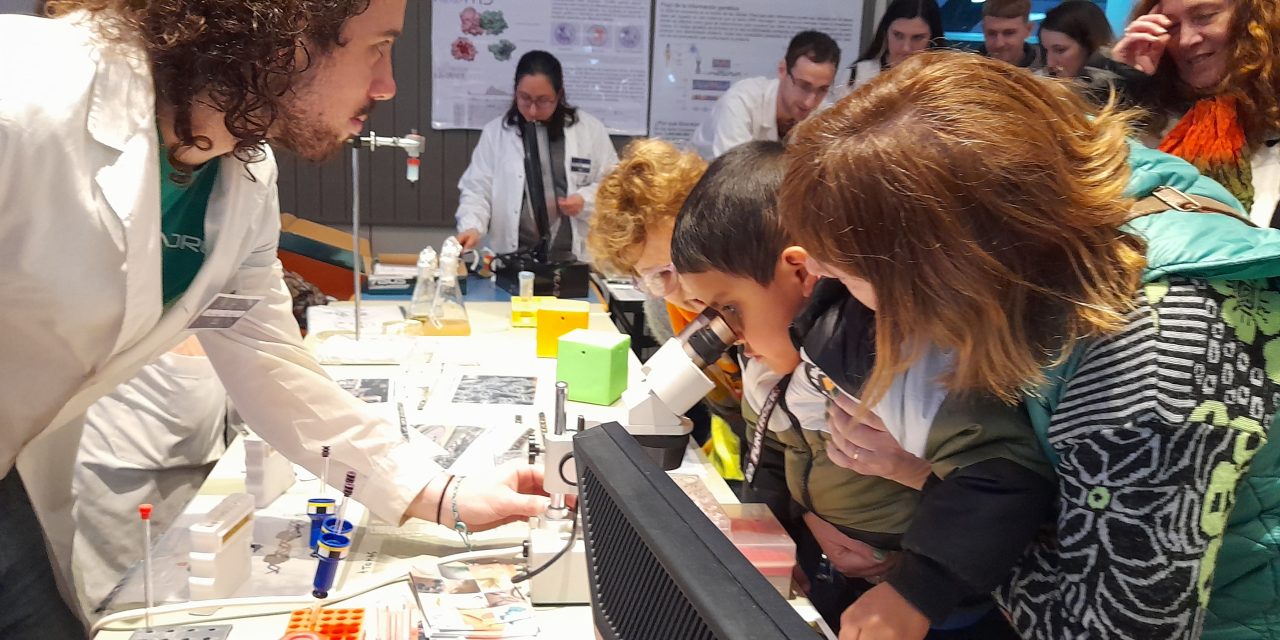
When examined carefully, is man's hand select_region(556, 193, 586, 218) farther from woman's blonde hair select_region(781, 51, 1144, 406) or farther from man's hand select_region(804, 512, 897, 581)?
woman's blonde hair select_region(781, 51, 1144, 406)

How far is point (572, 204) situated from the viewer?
14.2ft

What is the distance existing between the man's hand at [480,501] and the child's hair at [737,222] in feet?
1.53

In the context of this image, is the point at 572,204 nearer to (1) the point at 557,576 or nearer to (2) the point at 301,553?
(2) the point at 301,553

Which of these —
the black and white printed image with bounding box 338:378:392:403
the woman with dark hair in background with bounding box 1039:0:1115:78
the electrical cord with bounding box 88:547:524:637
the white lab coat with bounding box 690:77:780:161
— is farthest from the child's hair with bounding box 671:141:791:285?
the white lab coat with bounding box 690:77:780:161

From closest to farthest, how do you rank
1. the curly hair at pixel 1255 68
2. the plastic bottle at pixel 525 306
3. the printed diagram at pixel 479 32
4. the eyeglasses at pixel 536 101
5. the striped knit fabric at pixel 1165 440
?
the striped knit fabric at pixel 1165 440 < the curly hair at pixel 1255 68 < the plastic bottle at pixel 525 306 < the eyeglasses at pixel 536 101 < the printed diagram at pixel 479 32

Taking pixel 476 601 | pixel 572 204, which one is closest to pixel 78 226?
pixel 476 601

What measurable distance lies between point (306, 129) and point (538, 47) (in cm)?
411

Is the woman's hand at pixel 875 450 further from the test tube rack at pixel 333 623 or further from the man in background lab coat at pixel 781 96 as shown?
the man in background lab coat at pixel 781 96

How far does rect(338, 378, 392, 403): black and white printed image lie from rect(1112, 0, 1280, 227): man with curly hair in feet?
5.72

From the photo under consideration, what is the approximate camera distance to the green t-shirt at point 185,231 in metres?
1.24

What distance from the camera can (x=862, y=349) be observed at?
112cm

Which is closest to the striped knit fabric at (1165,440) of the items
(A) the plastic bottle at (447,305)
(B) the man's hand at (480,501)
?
(B) the man's hand at (480,501)

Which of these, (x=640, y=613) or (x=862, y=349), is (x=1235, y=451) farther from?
(x=640, y=613)

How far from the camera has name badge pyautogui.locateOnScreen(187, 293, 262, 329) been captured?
1279 mm
